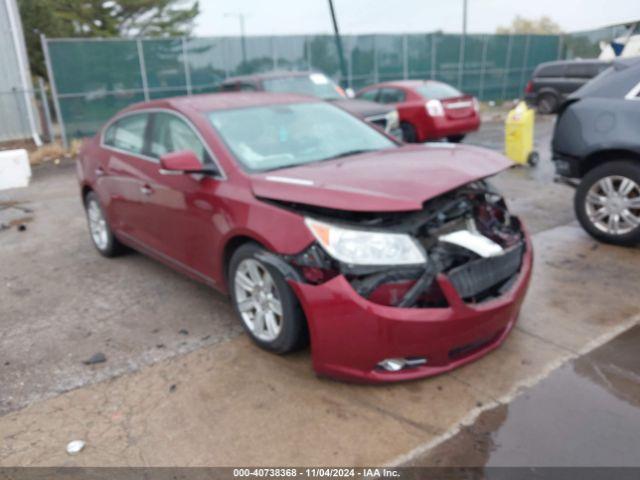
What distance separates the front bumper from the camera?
9.36ft

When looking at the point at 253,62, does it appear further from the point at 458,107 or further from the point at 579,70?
the point at 579,70

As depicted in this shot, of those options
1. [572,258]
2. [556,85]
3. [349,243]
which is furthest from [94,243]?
[556,85]

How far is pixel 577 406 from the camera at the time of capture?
2918 mm

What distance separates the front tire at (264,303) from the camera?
3193 millimetres

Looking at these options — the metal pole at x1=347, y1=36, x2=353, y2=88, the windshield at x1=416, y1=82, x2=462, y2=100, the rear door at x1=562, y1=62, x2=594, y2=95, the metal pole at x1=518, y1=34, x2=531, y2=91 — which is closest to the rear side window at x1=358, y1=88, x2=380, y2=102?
the windshield at x1=416, y1=82, x2=462, y2=100

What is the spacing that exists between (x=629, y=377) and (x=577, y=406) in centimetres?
49

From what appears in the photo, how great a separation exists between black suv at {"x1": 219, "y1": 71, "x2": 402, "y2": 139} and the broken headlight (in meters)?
7.06

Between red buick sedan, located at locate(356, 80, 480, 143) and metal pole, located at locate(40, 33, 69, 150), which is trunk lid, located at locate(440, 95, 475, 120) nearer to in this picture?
red buick sedan, located at locate(356, 80, 480, 143)

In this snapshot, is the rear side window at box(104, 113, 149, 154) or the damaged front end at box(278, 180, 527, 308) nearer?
the damaged front end at box(278, 180, 527, 308)

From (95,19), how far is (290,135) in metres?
28.3

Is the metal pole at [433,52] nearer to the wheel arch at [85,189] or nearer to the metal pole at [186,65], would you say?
the metal pole at [186,65]

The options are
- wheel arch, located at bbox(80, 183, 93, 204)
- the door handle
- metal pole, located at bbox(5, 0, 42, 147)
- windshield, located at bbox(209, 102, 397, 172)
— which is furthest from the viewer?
metal pole, located at bbox(5, 0, 42, 147)

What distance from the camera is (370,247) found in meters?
2.95

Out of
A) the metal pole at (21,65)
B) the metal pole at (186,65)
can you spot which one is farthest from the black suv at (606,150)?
the metal pole at (21,65)
